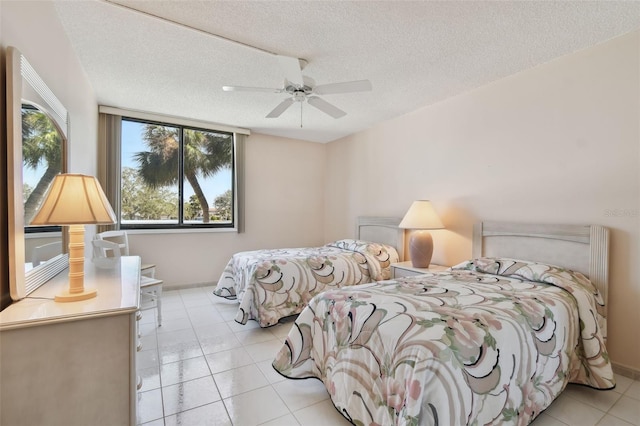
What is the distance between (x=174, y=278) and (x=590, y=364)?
455cm

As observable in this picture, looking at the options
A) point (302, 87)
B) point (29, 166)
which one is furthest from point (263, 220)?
point (29, 166)

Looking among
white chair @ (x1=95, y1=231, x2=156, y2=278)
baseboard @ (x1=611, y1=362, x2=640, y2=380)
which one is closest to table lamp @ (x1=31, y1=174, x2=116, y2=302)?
white chair @ (x1=95, y1=231, x2=156, y2=278)

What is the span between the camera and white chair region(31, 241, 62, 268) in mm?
1439

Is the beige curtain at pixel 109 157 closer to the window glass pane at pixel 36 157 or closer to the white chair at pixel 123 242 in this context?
the white chair at pixel 123 242

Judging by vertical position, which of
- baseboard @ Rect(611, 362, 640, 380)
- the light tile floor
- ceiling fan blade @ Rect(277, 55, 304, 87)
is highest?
ceiling fan blade @ Rect(277, 55, 304, 87)

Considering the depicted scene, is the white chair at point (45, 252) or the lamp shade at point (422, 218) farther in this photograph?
the lamp shade at point (422, 218)

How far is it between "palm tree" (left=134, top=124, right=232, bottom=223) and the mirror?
246cm

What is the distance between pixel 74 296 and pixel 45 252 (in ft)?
1.55

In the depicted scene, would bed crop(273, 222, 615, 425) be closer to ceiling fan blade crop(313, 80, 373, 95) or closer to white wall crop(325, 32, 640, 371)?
white wall crop(325, 32, 640, 371)

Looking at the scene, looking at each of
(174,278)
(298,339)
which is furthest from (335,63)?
(174,278)

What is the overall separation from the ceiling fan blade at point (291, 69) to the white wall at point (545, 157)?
189 centimetres

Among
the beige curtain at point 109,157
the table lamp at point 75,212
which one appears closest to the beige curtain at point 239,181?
the beige curtain at point 109,157

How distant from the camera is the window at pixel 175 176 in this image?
4.03 m

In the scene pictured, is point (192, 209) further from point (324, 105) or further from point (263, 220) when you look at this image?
point (324, 105)
